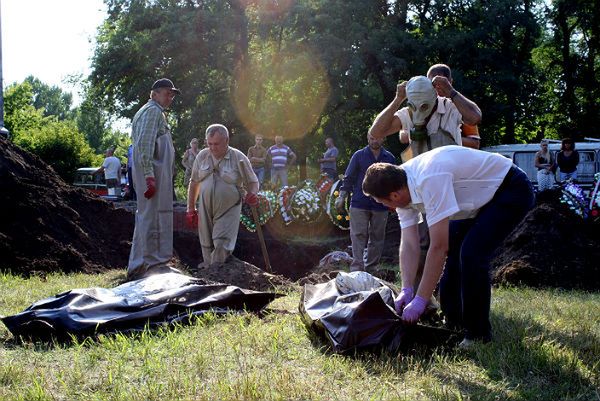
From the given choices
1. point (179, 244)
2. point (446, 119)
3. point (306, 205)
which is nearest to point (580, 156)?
point (306, 205)

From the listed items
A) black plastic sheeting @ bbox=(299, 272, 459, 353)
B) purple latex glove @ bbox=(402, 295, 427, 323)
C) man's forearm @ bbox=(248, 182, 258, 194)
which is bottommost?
black plastic sheeting @ bbox=(299, 272, 459, 353)

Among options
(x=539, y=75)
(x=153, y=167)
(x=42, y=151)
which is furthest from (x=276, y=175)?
(x=42, y=151)

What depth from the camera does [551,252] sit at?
1011 centimetres

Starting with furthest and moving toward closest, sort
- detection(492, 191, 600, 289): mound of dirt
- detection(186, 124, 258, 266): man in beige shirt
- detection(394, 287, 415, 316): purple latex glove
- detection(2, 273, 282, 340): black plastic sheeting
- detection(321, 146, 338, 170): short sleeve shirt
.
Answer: detection(321, 146, 338, 170): short sleeve shirt, detection(492, 191, 600, 289): mound of dirt, detection(186, 124, 258, 266): man in beige shirt, detection(2, 273, 282, 340): black plastic sheeting, detection(394, 287, 415, 316): purple latex glove

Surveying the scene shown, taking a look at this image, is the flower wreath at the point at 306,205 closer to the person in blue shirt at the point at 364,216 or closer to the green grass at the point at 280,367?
the person in blue shirt at the point at 364,216

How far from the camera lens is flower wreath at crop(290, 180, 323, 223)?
14883 mm

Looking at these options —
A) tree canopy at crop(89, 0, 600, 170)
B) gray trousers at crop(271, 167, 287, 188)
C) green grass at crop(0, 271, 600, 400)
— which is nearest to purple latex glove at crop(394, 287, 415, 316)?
green grass at crop(0, 271, 600, 400)

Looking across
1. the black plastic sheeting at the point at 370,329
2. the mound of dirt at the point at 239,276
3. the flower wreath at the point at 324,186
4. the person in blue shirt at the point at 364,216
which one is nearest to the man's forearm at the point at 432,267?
the black plastic sheeting at the point at 370,329

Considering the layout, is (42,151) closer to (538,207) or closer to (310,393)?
(538,207)

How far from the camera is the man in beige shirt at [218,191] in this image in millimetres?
8367

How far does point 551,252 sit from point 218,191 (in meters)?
4.94

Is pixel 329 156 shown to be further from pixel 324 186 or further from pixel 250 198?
pixel 250 198

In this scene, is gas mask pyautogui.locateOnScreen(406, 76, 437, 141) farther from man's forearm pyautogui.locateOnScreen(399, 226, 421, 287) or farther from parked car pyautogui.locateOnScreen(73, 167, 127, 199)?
parked car pyautogui.locateOnScreen(73, 167, 127, 199)

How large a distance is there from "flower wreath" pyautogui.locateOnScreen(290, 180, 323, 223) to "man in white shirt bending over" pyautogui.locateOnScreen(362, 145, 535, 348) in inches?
387
